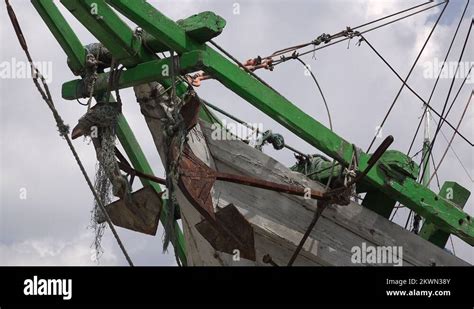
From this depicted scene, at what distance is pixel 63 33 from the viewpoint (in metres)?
7.39

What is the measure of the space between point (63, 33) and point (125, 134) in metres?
1.08

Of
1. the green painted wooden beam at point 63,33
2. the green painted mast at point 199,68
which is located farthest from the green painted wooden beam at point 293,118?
the green painted wooden beam at point 63,33

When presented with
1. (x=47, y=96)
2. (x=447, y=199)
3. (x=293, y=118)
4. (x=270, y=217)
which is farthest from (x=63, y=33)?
(x=447, y=199)

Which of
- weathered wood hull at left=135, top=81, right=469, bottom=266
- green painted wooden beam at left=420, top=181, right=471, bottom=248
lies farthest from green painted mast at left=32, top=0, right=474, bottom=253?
green painted wooden beam at left=420, top=181, right=471, bottom=248

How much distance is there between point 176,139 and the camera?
23.4 ft

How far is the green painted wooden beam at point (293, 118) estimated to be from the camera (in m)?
6.66

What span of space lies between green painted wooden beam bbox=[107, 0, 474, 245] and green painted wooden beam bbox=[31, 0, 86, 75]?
86cm

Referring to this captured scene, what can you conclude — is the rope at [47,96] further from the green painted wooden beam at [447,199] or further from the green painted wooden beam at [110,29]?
the green painted wooden beam at [447,199]

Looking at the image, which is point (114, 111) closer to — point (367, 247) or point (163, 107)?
point (163, 107)

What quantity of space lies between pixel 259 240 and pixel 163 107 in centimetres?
142

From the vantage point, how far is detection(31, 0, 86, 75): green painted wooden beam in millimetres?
7203
